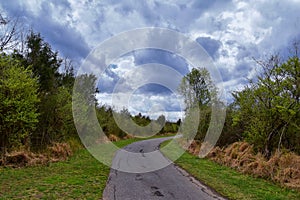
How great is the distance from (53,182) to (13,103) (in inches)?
216

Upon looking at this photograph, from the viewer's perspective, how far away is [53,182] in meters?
8.93

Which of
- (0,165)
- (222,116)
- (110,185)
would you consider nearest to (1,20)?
(0,165)

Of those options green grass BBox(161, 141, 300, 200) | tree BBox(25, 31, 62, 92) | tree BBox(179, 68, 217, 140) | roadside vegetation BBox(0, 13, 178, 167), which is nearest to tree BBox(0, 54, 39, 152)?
roadside vegetation BBox(0, 13, 178, 167)

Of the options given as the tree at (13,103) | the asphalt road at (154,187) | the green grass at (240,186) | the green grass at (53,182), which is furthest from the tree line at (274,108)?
the tree at (13,103)

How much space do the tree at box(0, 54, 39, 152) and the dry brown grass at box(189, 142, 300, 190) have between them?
10.5m

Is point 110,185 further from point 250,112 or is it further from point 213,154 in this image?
point 213,154

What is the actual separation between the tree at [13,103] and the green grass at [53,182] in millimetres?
2490

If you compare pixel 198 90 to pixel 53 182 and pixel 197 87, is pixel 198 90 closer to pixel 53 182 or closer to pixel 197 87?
pixel 197 87

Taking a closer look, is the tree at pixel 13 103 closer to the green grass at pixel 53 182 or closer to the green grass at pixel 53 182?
the green grass at pixel 53 182

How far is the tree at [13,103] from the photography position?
12242 mm

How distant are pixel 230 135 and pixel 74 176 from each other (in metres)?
12.0

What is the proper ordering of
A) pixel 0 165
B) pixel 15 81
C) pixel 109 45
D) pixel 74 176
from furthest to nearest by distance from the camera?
pixel 109 45 < pixel 15 81 < pixel 0 165 < pixel 74 176

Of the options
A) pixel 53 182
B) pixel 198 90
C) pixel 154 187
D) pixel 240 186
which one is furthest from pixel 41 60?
pixel 198 90

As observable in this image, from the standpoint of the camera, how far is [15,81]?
12.5m
